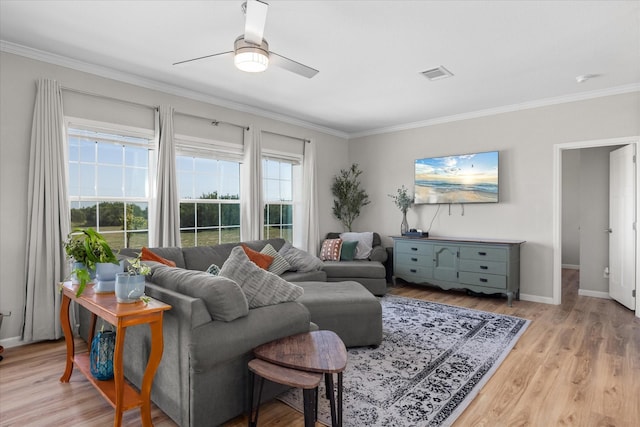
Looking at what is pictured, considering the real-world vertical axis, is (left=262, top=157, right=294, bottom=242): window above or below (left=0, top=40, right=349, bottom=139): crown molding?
below

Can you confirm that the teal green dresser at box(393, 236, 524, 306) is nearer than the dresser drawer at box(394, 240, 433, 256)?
Yes

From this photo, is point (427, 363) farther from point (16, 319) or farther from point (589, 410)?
point (16, 319)

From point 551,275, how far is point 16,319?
5940mm

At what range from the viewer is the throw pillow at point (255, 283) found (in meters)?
2.26

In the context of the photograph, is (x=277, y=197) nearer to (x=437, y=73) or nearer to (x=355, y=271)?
(x=355, y=271)

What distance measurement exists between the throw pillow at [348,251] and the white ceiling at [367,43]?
2.18 metres

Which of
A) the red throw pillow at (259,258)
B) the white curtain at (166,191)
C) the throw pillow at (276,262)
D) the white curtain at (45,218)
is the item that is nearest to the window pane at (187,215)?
the white curtain at (166,191)

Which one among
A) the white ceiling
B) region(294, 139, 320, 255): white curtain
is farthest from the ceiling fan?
region(294, 139, 320, 255): white curtain

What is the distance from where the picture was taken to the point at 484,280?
4.68 m

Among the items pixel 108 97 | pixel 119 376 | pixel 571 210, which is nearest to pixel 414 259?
pixel 119 376

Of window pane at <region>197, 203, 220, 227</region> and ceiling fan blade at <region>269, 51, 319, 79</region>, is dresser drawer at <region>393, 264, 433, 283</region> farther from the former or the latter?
ceiling fan blade at <region>269, 51, 319, 79</region>

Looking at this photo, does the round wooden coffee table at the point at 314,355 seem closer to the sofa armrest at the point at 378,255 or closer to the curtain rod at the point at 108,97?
the curtain rod at the point at 108,97

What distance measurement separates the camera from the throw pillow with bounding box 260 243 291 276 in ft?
14.2

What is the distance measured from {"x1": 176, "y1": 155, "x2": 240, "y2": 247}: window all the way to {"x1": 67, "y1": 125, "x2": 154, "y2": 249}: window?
0.45 meters
